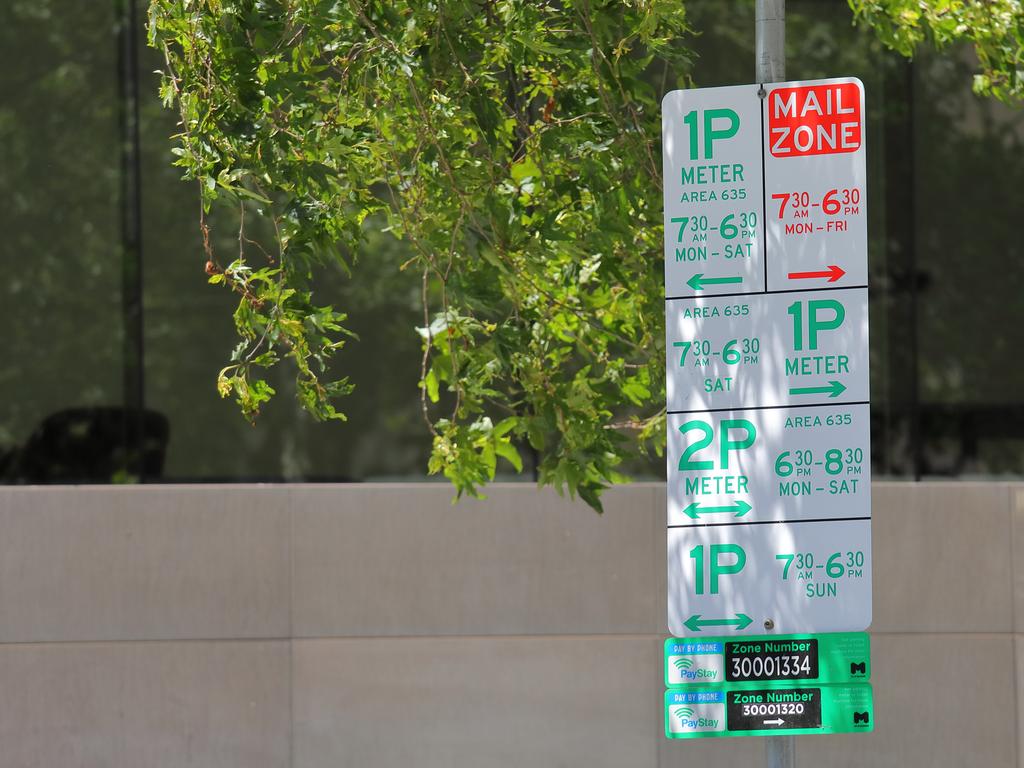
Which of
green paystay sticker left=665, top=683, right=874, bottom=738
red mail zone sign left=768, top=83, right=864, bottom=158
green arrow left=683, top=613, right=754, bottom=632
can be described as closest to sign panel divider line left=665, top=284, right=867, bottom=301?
red mail zone sign left=768, top=83, right=864, bottom=158

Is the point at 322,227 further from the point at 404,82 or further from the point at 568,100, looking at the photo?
the point at 568,100

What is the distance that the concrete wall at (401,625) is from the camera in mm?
6793

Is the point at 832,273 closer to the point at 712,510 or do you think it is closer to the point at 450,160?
the point at 712,510

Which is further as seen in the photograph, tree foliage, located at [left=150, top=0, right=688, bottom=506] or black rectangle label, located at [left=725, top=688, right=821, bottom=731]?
tree foliage, located at [left=150, top=0, right=688, bottom=506]

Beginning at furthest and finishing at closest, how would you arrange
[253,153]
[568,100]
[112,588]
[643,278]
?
[112,588]
[643,278]
[568,100]
[253,153]

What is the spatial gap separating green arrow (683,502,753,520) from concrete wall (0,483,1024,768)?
3552 mm

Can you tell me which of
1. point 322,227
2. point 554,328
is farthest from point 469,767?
point 322,227

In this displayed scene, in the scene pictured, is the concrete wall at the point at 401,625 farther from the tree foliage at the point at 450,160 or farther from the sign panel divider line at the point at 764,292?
the sign panel divider line at the point at 764,292

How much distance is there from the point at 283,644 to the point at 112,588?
0.91 meters

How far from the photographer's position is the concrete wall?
6.79m

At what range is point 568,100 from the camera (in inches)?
158

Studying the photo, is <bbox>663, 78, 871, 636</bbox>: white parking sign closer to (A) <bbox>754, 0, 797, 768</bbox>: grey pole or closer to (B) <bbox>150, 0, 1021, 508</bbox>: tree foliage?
(A) <bbox>754, 0, 797, 768</bbox>: grey pole

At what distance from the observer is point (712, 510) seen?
10.5ft

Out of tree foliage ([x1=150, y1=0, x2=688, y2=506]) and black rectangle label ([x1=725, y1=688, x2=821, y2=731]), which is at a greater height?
tree foliage ([x1=150, y1=0, x2=688, y2=506])
